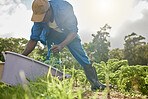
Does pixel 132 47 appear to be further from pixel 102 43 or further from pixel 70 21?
pixel 70 21

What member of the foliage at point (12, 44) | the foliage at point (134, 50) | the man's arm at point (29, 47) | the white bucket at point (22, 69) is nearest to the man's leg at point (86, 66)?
the man's arm at point (29, 47)

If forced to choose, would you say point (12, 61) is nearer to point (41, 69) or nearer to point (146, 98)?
point (41, 69)

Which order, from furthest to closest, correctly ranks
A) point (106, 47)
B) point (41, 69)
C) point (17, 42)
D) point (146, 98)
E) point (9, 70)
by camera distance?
point (106, 47) → point (17, 42) → point (146, 98) → point (9, 70) → point (41, 69)

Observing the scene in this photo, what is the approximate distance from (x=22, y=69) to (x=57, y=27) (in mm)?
1166

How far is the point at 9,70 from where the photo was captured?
176 cm

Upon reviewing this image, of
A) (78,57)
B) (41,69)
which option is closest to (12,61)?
(41,69)

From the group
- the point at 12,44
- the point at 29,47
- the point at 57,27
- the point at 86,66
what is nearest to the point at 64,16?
the point at 57,27

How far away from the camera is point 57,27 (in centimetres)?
260

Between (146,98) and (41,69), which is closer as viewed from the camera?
(41,69)

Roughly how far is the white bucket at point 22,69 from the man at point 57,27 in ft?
1.26

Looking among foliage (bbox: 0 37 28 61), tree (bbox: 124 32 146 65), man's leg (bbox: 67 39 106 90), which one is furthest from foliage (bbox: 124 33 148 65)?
man's leg (bbox: 67 39 106 90)

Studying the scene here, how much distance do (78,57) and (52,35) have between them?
26.0 inches

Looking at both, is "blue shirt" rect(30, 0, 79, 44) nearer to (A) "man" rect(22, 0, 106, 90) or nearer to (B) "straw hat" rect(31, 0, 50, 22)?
(A) "man" rect(22, 0, 106, 90)

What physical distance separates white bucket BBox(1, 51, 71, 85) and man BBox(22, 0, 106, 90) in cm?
38
